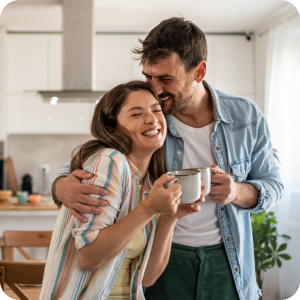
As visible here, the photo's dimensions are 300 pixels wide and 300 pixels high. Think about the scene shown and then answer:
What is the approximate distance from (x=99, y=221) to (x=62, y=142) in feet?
13.0

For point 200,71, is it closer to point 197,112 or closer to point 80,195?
point 197,112

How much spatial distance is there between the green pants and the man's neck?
0.51 meters

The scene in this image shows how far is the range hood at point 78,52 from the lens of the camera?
3.01 meters

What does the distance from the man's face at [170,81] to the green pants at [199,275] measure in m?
0.56

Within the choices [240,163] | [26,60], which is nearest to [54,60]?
[26,60]

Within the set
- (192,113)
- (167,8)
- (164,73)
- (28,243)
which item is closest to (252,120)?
(192,113)

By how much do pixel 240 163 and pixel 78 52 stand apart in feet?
7.60

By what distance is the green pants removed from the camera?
1.37 m

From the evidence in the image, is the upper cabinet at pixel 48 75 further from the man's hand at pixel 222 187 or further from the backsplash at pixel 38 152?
the man's hand at pixel 222 187

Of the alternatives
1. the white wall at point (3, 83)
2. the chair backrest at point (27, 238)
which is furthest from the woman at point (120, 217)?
the white wall at point (3, 83)

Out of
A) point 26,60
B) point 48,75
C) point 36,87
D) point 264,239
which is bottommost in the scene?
point 264,239

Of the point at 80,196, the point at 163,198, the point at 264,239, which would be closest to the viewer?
the point at 163,198

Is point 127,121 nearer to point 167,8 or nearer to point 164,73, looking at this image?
point 164,73

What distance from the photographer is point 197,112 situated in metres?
1.51
